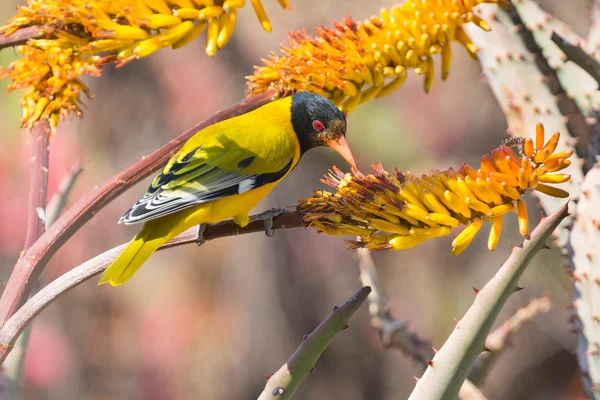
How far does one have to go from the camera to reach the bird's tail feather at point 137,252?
3.59ft

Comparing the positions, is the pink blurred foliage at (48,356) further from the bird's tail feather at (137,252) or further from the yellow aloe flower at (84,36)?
the yellow aloe flower at (84,36)

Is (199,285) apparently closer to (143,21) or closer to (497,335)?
(497,335)

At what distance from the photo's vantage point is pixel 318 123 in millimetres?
1508

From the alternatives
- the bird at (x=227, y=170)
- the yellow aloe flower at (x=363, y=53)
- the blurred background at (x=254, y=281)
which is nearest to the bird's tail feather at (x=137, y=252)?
the bird at (x=227, y=170)

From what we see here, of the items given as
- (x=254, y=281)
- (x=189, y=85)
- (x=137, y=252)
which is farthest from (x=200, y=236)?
(x=189, y=85)

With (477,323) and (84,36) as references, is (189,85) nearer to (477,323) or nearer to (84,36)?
(84,36)

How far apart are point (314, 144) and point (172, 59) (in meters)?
1.82

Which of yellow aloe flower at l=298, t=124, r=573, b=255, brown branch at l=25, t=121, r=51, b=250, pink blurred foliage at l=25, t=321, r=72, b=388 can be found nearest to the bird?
brown branch at l=25, t=121, r=51, b=250

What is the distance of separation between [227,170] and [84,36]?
0.39m

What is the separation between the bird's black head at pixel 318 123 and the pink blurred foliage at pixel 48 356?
178 centimetres

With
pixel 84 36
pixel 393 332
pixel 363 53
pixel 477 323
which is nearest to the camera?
pixel 477 323

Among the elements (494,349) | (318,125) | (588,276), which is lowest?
(494,349)

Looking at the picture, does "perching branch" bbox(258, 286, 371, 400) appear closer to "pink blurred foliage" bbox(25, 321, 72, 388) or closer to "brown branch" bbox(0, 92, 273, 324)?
"brown branch" bbox(0, 92, 273, 324)

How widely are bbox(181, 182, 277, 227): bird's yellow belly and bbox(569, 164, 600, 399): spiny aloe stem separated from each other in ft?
1.72
